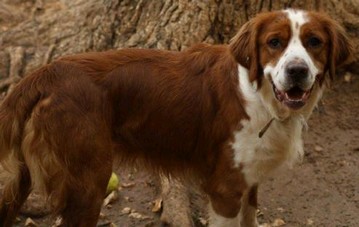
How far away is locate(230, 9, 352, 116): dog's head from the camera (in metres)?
4.12

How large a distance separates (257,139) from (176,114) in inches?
21.4

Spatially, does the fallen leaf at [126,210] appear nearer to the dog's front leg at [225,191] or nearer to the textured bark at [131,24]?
the dog's front leg at [225,191]

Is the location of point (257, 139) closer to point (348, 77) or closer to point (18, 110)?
point (18, 110)

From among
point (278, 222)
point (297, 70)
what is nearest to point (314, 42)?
point (297, 70)

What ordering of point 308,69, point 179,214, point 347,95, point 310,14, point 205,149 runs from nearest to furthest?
point 308,69 → point 310,14 → point 205,149 → point 179,214 → point 347,95

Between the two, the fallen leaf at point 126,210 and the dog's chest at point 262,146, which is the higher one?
the dog's chest at point 262,146

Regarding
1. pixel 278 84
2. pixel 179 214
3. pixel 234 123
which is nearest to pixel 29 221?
pixel 179 214

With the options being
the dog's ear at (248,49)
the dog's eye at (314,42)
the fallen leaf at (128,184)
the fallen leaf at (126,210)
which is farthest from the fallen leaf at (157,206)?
the dog's eye at (314,42)

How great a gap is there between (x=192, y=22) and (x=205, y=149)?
160 cm

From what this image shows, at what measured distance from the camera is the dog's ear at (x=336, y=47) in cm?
436

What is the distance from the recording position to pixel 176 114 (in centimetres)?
463

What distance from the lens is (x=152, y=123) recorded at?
461 cm

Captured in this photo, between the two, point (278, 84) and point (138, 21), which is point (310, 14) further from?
point (138, 21)

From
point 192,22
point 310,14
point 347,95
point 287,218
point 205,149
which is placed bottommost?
point 287,218
